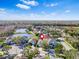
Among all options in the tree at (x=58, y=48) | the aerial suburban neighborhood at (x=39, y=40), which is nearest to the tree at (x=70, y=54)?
the aerial suburban neighborhood at (x=39, y=40)

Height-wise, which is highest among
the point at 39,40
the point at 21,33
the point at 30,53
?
the point at 21,33

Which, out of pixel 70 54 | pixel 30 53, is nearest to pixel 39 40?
pixel 30 53

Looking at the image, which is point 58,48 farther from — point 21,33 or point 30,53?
point 21,33

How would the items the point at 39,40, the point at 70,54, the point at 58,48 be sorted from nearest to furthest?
the point at 70,54
the point at 58,48
the point at 39,40

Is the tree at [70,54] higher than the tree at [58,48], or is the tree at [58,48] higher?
the tree at [58,48]

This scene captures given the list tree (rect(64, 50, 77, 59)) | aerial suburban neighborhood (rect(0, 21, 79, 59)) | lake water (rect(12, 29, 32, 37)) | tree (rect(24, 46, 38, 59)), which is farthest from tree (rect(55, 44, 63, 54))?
lake water (rect(12, 29, 32, 37))

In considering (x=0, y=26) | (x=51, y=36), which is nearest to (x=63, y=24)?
(x=51, y=36)

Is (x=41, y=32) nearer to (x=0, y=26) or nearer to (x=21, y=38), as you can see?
(x=21, y=38)

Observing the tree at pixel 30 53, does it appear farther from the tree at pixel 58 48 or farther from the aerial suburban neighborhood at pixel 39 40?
the tree at pixel 58 48

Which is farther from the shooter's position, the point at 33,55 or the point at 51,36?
the point at 51,36
